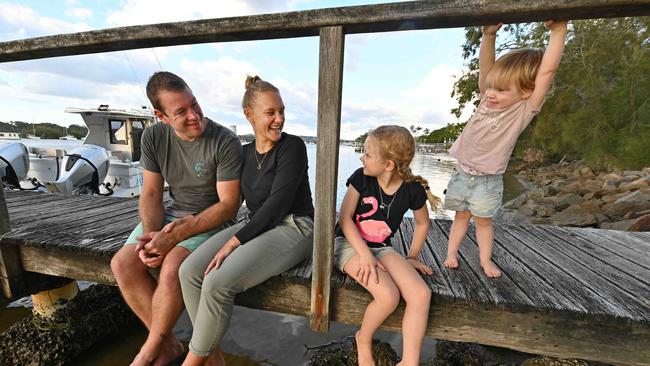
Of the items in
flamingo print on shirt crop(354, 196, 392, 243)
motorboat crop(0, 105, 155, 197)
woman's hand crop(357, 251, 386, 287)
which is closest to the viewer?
woman's hand crop(357, 251, 386, 287)

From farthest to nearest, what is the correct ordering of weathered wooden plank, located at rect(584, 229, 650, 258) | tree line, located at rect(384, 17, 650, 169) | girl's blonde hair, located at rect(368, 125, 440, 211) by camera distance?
1. tree line, located at rect(384, 17, 650, 169)
2. weathered wooden plank, located at rect(584, 229, 650, 258)
3. girl's blonde hair, located at rect(368, 125, 440, 211)

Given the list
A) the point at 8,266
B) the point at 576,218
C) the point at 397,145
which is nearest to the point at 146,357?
the point at 8,266

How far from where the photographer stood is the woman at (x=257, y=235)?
1.70 meters

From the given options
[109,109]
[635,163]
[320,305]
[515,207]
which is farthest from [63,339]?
[635,163]

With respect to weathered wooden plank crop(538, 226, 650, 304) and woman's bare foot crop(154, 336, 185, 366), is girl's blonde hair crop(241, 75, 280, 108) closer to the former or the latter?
woman's bare foot crop(154, 336, 185, 366)

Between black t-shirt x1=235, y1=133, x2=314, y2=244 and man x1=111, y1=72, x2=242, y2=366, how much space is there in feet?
0.45

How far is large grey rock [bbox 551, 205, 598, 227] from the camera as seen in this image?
24.5ft

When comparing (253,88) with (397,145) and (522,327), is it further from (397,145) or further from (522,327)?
(522,327)

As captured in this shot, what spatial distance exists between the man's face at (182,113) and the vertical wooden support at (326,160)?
1015 millimetres

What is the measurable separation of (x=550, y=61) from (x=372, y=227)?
4.40 feet

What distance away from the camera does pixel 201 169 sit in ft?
7.25

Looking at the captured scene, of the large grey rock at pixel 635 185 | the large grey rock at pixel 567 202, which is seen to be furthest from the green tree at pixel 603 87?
the large grey rock at pixel 567 202

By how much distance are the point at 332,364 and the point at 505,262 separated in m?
2.27

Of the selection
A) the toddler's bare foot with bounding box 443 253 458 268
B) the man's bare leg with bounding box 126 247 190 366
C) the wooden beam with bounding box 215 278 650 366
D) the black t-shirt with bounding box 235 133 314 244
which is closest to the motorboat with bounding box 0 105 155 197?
the man's bare leg with bounding box 126 247 190 366
